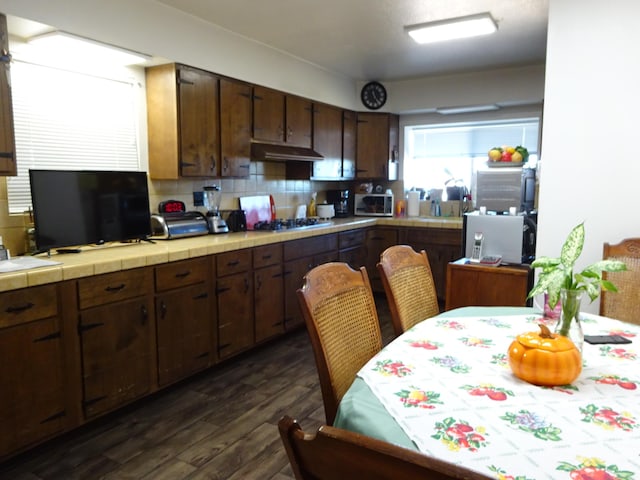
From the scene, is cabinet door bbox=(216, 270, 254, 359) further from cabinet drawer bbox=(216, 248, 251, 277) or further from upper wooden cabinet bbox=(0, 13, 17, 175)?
upper wooden cabinet bbox=(0, 13, 17, 175)

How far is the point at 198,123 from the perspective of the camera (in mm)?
3328

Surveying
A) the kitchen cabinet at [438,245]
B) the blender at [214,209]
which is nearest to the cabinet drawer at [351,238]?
the kitchen cabinet at [438,245]

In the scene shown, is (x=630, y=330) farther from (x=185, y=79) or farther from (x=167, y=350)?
(x=185, y=79)

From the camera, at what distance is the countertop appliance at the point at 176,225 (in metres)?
3.15

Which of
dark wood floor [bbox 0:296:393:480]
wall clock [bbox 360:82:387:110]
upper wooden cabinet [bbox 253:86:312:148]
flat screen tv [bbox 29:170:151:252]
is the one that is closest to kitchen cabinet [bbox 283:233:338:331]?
dark wood floor [bbox 0:296:393:480]

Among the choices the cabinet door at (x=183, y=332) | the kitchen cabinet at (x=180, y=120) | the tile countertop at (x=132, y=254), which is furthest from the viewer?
the kitchen cabinet at (x=180, y=120)

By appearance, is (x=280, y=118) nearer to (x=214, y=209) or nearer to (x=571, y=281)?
(x=214, y=209)

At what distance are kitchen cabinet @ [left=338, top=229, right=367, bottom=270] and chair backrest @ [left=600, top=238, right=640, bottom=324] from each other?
2472mm

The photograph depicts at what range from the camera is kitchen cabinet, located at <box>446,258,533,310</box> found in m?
2.95

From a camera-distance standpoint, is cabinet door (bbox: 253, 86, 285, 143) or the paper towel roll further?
the paper towel roll

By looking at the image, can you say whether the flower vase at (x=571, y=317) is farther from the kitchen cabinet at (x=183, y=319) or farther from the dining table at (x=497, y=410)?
the kitchen cabinet at (x=183, y=319)

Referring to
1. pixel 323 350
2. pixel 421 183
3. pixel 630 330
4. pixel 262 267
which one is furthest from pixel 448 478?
pixel 421 183

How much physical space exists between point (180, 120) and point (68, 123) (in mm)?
691

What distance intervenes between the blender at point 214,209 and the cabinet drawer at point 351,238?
117 centimetres
